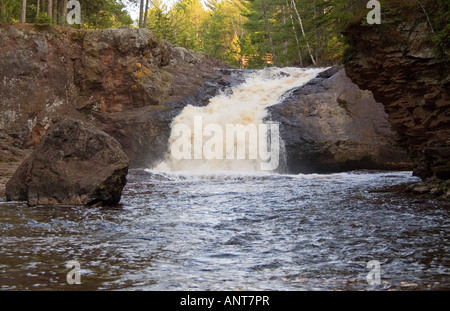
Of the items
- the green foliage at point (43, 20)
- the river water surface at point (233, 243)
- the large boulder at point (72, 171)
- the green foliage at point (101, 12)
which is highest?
the green foliage at point (101, 12)

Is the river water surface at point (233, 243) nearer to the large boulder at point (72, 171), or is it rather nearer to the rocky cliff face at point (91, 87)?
the large boulder at point (72, 171)

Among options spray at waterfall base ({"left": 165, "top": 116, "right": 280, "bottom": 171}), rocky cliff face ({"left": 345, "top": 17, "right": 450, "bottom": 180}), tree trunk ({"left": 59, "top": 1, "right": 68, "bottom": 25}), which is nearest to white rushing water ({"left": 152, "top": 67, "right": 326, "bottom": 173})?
spray at waterfall base ({"left": 165, "top": 116, "right": 280, "bottom": 171})

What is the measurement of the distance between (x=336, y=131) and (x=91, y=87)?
1261 centimetres

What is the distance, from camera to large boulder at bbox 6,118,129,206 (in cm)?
1064

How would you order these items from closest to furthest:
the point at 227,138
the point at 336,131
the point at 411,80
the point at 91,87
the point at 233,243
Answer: the point at 233,243, the point at 411,80, the point at 336,131, the point at 227,138, the point at 91,87

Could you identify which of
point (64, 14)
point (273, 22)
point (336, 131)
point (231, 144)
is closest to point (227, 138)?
point (231, 144)

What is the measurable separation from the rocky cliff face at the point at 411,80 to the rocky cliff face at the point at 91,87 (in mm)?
11965

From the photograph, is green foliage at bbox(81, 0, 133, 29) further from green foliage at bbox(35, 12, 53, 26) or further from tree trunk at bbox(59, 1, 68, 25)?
green foliage at bbox(35, 12, 53, 26)

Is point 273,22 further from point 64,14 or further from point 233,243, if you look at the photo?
point 233,243

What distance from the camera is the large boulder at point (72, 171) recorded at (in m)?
10.6

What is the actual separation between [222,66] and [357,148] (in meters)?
15.0

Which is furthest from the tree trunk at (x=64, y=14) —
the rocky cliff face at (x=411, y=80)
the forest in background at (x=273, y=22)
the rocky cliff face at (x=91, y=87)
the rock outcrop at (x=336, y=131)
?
the rocky cliff face at (x=411, y=80)

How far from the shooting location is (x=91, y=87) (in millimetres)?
23609

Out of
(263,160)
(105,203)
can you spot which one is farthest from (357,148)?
(105,203)
